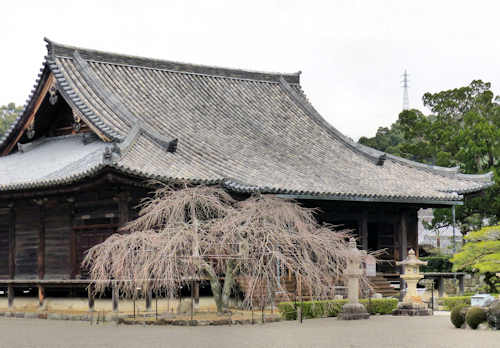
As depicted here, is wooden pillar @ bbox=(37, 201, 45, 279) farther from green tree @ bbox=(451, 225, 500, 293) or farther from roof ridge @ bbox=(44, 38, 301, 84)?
green tree @ bbox=(451, 225, 500, 293)

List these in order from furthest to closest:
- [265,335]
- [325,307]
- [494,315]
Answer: [325,307]
[494,315]
[265,335]

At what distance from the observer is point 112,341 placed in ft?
63.4

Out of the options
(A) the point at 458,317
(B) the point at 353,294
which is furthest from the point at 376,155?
(A) the point at 458,317

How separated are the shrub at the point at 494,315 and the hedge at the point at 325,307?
501 cm

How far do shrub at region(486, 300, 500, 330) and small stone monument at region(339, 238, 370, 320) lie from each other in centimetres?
437

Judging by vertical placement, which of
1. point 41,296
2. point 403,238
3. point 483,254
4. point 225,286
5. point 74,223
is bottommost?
point 41,296

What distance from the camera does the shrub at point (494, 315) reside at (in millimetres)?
→ 21422

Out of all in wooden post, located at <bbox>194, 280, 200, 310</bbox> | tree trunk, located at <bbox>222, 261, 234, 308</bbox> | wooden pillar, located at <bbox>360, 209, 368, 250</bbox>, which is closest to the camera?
tree trunk, located at <bbox>222, 261, 234, 308</bbox>

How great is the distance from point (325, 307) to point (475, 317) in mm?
5449

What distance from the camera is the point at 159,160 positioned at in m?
28.8

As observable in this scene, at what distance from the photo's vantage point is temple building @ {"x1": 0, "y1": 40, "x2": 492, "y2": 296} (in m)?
28.6

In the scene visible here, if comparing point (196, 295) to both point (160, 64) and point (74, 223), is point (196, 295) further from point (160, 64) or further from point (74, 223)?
point (160, 64)

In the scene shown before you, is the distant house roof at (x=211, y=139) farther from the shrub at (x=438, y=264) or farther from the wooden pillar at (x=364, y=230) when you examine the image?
the shrub at (x=438, y=264)

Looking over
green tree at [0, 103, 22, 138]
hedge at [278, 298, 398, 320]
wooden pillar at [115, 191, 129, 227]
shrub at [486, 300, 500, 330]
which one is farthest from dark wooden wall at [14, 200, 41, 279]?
green tree at [0, 103, 22, 138]
